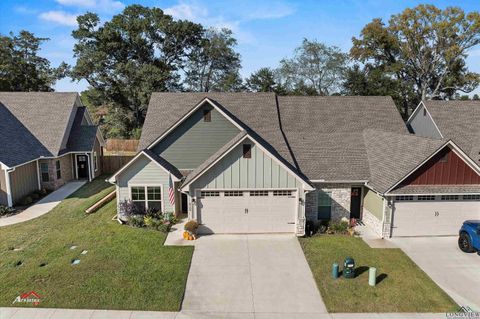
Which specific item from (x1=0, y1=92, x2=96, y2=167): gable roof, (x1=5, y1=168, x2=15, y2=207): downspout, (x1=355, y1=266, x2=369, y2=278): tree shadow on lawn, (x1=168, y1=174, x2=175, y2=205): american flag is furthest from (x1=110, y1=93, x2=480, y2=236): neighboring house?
(x1=0, y1=92, x2=96, y2=167): gable roof

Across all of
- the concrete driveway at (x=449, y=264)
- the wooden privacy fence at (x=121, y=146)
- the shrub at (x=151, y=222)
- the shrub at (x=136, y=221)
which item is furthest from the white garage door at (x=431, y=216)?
the wooden privacy fence at (x=121, y=146)

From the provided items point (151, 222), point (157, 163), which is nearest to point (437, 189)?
point (157, 163)

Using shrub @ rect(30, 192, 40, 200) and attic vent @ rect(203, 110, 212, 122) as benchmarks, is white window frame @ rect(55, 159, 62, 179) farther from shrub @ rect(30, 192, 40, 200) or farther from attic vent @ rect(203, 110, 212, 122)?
Answer: attic vent @ rect(203, 110, 212, 122)

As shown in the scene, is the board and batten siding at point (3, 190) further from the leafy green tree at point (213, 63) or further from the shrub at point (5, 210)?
the leafy green tree at point (213, 63)

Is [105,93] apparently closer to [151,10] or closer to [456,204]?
[151,10]

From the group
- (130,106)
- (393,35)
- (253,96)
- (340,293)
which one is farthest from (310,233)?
(393,35)

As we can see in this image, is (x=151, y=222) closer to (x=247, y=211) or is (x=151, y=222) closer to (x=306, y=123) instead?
(x=247, y=211)
